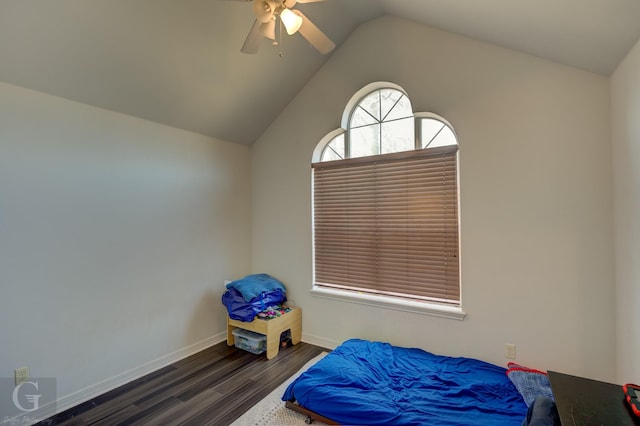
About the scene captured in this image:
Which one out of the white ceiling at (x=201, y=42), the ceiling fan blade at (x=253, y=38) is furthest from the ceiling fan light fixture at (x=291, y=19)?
the white ceiling at (x=201, y=42)

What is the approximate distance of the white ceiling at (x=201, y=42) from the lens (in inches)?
70.0

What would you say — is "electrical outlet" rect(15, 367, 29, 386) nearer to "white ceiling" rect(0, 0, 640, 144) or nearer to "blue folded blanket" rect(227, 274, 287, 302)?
"blue folded blanket" rect(227, 274, 287, 302)

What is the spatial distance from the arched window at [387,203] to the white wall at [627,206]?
1.04 meters

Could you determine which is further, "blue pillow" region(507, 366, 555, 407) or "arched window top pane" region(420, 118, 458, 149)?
"arched window top pane" region(420, 118, 458, 149)

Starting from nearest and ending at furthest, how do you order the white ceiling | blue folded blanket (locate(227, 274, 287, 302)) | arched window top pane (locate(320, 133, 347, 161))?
the white ceiling < blue folded blanket (locate(227, 274, 287, 302)) < arched window top pane (locate(320, 133, 347, 161))

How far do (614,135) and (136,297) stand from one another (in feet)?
13.5

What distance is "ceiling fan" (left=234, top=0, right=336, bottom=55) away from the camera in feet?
5.38

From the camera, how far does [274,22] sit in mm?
1771

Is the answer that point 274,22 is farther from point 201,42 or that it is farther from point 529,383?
point 529,383

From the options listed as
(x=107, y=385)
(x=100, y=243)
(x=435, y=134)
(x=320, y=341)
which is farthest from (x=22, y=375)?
(x=435, y=134)

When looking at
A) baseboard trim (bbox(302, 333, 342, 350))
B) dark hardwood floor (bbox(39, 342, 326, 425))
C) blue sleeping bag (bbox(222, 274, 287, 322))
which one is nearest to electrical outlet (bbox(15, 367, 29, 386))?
dark hardwood floor (bbox(39, 342, 326, 425))

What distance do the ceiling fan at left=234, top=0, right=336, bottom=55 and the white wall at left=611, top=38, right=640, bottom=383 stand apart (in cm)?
191

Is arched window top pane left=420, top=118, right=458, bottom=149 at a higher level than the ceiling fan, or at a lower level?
lower

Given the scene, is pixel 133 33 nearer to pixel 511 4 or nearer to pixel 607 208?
pixel 511 4
